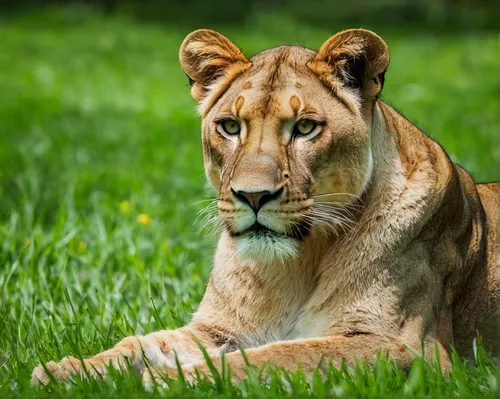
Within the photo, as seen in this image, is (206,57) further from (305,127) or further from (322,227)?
(322,227)

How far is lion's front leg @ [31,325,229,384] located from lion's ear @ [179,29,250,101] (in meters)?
0.90

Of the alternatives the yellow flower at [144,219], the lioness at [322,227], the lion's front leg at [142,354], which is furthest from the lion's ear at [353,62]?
the yellow flower at [144,219]

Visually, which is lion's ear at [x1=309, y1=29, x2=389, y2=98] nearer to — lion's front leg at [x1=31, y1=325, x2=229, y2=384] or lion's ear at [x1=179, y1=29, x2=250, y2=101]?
lion's ear at [x1=179, y1=29, x2=250, y2=101]

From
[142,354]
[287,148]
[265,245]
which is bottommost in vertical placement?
[142,354]

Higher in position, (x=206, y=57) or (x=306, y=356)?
(x=206, y=57)

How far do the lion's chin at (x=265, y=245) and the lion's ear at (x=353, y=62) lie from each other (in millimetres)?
593

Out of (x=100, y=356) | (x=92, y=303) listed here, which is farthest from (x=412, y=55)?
(x=100, y=356)

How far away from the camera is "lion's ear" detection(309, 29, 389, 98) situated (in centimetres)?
361

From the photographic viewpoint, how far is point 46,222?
5.97 metres

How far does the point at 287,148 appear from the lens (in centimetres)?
350

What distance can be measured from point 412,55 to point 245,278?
1161cm

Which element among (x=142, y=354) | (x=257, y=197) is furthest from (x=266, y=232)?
(x=142, y=354)

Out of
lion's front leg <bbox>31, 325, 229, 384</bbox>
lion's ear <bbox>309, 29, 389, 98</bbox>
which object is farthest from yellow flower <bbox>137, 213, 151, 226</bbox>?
lion's ear <bbox>309, 29, 389, 98</bbox>

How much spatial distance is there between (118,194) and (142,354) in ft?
10.9
